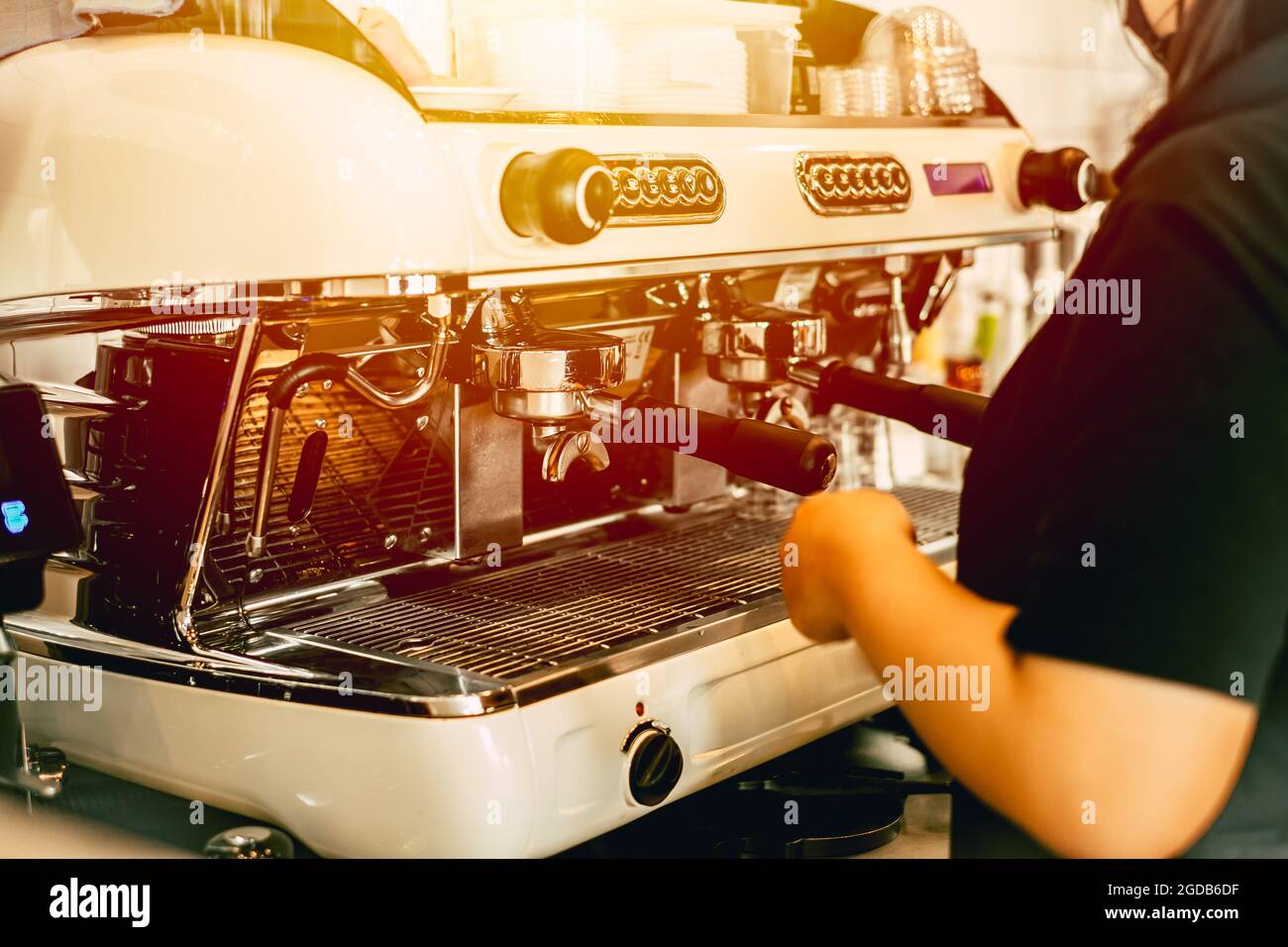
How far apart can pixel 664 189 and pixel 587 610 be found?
0.30 metres

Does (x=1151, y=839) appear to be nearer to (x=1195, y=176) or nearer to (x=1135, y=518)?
(x=1135, y=518)

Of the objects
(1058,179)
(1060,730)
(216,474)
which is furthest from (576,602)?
(1058,179)

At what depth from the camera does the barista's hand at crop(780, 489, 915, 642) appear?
61 centimetres

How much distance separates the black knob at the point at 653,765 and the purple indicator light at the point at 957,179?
56 centimetres

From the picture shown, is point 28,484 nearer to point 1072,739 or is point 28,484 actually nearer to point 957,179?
point 1072,739

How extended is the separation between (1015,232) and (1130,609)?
2.82 ft

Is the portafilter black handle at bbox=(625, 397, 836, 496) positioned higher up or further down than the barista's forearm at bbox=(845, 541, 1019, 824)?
higher up

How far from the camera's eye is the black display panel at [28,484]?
0.70 m

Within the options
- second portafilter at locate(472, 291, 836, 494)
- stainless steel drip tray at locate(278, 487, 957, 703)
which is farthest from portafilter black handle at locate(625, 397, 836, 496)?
stainless steel drip tray at locate(278, 487, 957, 703)

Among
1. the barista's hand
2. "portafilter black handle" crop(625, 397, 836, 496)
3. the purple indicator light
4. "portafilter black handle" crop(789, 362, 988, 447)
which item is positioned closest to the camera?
the barista's hand

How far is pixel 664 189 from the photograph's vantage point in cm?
88

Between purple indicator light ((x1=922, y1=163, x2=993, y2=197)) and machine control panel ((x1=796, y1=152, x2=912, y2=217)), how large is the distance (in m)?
0.05

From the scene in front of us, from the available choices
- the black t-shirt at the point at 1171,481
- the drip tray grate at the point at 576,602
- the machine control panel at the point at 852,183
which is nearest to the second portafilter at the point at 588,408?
the drip tray grate at the point at 576,602

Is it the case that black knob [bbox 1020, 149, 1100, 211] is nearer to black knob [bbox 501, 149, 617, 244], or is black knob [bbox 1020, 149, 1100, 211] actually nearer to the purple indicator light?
the purple indicator light
